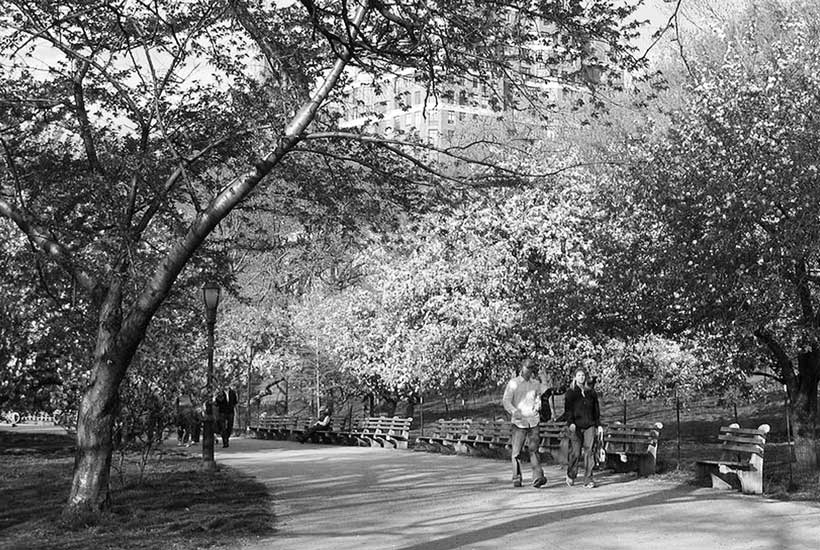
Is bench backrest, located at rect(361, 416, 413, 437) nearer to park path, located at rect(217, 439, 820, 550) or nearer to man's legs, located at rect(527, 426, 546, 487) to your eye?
park path, located at rect(217, 439, 820, 550)

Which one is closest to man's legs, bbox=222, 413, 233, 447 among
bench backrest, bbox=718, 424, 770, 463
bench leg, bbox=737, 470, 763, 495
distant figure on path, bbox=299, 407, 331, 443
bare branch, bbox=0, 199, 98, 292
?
distant figure on path, bbox=299, 407, 331, 443

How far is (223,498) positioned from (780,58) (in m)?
12.7

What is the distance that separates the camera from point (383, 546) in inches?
346

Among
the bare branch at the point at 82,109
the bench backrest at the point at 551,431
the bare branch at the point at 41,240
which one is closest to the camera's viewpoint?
the bare branch at the point at 41,240

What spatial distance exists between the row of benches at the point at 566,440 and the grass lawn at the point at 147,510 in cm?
565

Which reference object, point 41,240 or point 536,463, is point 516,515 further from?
point 41,240

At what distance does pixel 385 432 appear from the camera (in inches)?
1141

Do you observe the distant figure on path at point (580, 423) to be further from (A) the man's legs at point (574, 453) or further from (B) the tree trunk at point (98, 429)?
(B) the tree trunk at point (98, 429)

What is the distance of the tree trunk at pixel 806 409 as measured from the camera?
1595cm

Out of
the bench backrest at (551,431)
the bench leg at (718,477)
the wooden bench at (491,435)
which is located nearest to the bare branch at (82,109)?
the bench leg at (718,477)

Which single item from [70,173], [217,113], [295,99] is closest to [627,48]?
[295,99]

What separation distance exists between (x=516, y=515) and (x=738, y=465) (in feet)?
11.7

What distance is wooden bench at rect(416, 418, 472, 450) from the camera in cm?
2341

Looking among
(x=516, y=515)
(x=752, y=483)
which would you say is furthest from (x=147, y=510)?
(x=752, y=483)
